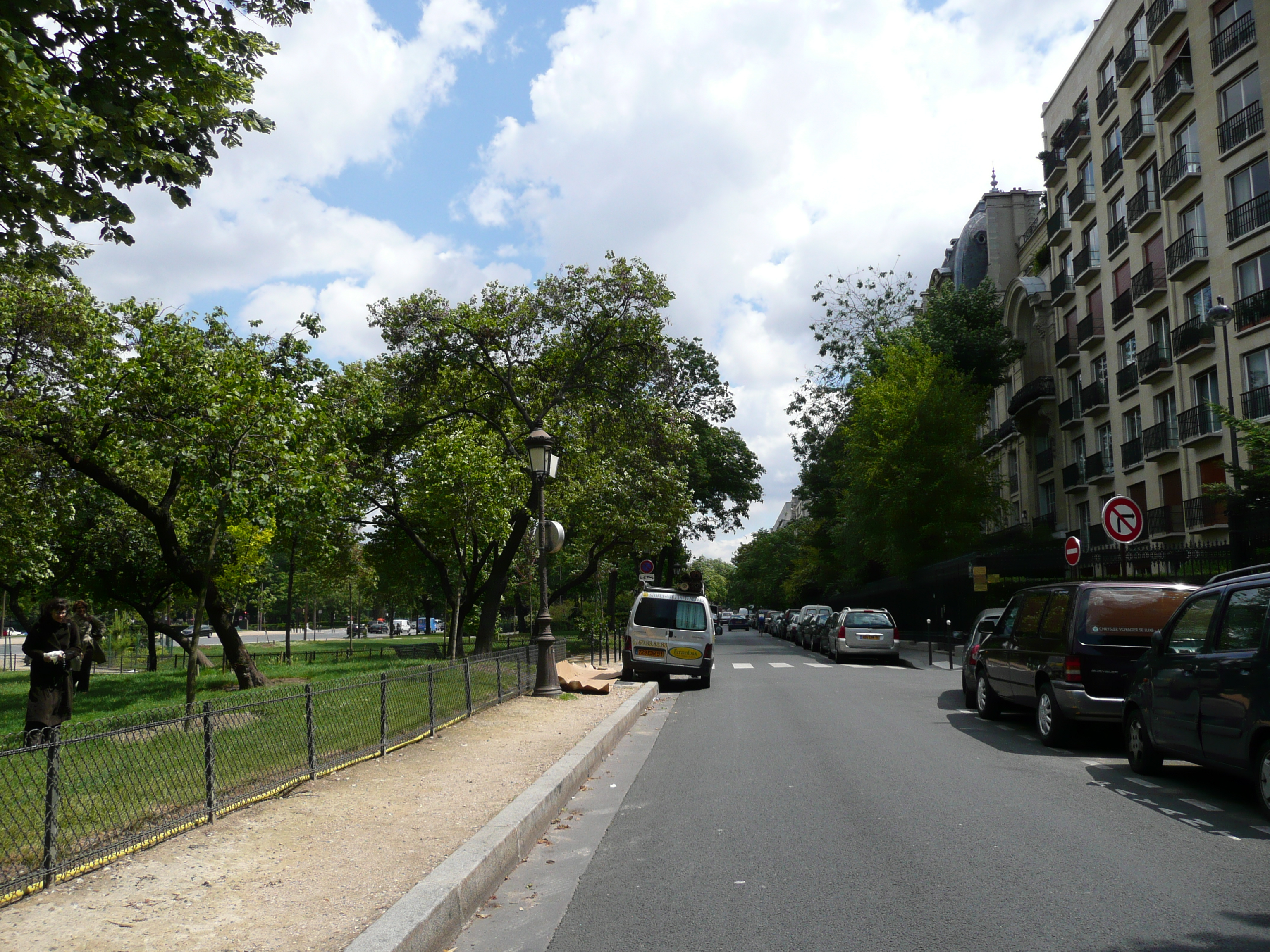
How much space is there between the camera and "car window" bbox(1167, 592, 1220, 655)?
798cm

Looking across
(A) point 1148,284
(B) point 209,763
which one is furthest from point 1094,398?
(B) point 209,763

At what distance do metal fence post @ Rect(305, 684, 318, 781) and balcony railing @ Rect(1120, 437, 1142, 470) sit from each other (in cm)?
3135

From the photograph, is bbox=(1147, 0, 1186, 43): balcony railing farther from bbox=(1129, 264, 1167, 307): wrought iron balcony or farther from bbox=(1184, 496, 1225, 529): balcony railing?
bbox=(1184, 496, 1225, 529): balcony railing

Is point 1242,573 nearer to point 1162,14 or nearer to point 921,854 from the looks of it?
point 921,854

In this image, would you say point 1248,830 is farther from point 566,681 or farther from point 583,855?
point 566,681

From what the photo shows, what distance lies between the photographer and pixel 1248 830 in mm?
6684

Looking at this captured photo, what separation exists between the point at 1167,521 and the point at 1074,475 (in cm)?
799

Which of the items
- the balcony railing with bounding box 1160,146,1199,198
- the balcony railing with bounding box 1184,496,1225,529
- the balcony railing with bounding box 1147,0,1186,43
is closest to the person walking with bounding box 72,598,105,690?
the balcony railing with bounding box 1184,496,1225,529

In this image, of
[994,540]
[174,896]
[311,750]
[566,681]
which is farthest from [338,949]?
[994,540]

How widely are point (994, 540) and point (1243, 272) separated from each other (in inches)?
655

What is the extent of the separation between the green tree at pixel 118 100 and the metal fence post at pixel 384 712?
14.8ft

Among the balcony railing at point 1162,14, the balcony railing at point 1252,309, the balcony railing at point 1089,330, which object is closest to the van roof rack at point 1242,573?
the balcony railing at point 1252,309

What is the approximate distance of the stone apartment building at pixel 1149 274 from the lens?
2762cm

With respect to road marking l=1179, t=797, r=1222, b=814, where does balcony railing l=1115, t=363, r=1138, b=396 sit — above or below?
above
